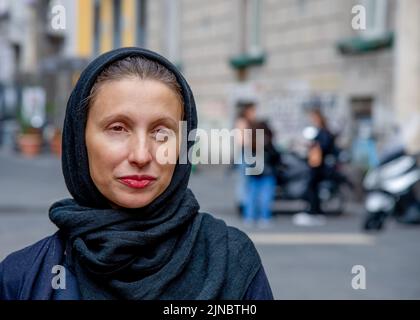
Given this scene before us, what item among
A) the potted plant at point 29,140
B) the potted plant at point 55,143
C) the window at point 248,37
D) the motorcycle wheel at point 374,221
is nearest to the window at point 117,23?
the motorcycle wheel at point 374,221

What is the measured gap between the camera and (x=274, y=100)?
1298 centimetres

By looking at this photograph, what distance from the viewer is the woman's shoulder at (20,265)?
4.01 ft

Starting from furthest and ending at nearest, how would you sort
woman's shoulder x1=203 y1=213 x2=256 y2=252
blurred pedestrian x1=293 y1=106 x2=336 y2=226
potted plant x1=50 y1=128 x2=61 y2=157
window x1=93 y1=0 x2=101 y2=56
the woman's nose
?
potted plant x1=50 y1=128 x2=61 y2=157, blurred pedestrian x1=293 y1=106 x2=336 y2=226, window x1=93 y1=0 x2=101 y2=56, woman's shoulder x1=203 y1=213 x2=256 y2=252, the woman's nose

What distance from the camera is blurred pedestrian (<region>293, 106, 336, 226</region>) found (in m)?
9.05

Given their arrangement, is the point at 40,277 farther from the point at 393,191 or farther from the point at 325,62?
the point at 325,62

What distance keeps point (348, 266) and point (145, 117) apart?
5.06 m

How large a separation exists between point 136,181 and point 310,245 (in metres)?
6.17

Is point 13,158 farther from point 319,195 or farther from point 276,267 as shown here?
point 276,267

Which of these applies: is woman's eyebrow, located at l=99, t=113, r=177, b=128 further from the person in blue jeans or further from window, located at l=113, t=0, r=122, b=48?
the person in blue jeans

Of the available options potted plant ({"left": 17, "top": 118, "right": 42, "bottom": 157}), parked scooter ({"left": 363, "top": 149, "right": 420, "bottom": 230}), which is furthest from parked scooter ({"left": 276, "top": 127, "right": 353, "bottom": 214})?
potted plant ({"left": 17, "top": 118, "right": 42, "bottom": 157})

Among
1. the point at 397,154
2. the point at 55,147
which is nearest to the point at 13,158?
the point at 55,147

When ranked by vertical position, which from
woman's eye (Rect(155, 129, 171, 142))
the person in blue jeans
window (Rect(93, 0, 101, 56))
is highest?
window (Rect(93, 0, 101, 56))

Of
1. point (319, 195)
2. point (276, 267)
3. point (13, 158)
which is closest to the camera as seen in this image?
point (276, 267)

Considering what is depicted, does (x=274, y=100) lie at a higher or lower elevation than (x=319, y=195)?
higher
